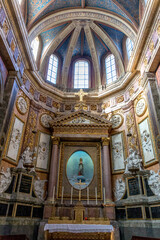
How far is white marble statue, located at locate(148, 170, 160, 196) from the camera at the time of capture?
9401 millimetres

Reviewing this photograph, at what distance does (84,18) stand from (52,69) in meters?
5.20

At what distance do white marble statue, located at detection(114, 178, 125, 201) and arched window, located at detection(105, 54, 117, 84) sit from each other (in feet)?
29.4

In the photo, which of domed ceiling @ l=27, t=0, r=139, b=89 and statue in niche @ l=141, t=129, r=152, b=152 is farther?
domed ceiling @ l=27, t=0, r=139, b=89

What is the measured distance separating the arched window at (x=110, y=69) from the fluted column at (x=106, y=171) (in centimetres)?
641

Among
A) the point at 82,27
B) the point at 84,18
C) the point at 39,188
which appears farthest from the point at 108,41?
the point at 39,188

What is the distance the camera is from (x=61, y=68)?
18.2 meters

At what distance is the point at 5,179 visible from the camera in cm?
990

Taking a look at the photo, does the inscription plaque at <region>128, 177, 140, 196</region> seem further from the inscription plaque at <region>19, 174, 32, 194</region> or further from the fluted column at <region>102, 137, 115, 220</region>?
the inscription plaque at <region>19, 174, 32, 194</region>

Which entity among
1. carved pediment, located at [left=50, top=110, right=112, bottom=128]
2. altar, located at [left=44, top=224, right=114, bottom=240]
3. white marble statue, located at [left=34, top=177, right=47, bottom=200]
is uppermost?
carved pediment, located at [left=50, top=110, right=112, bottom=128]

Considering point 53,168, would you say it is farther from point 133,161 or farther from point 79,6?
point 79,6

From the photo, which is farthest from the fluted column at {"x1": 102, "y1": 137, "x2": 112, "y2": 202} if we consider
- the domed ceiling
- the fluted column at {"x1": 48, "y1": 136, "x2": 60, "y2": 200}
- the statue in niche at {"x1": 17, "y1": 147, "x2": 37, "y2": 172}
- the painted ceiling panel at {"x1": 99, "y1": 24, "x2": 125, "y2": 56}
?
the painted ceiling panel at {"x1": 99, "y1": 24, "x2": 125, "y2": 56}

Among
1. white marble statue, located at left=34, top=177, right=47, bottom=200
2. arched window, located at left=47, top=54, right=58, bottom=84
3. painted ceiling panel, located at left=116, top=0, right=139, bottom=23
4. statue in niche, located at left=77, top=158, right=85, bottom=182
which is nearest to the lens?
white marble statue, located at left=34, top=177, right=47, bottom=200

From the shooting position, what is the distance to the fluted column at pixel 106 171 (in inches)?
451

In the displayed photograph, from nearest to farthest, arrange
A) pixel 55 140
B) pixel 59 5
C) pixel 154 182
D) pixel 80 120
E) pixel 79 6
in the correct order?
pixel 154 182 → pixel 55 140 → pixel 80 120 → pixel 59 5 → pixel 79 6
